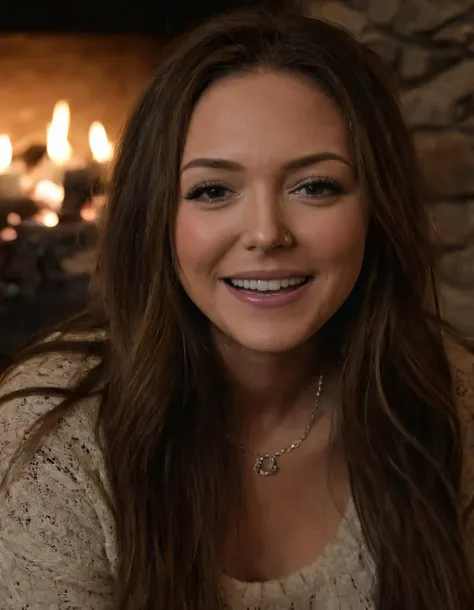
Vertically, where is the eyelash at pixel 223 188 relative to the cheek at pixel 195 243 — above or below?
above

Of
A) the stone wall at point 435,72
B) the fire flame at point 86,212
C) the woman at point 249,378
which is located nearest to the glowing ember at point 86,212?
the fire flame at point 86,212

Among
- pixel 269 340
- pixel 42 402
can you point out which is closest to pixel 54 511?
pixel 42 402

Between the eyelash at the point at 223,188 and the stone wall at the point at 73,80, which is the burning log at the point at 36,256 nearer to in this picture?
the stone wall at the point at 73,80

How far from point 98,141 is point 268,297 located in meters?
1.23

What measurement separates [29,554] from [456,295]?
1175 millimetres

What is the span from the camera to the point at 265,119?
0.90m

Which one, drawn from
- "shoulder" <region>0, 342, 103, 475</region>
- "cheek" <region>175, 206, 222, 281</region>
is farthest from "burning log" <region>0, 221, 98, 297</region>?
"cheek" <region>175, 206, 222, 281</region>

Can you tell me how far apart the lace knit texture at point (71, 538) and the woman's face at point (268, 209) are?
0.78ft

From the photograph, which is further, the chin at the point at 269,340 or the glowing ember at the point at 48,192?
the glowing ember at the point at 48,192

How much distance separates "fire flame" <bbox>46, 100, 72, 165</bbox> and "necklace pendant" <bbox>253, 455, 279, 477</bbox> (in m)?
1.19

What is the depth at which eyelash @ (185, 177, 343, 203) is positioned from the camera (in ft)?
3.01

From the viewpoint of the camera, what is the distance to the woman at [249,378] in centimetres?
91

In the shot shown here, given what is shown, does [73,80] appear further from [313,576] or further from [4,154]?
[313,576]

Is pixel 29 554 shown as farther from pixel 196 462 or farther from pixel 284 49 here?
pixel 284 49
